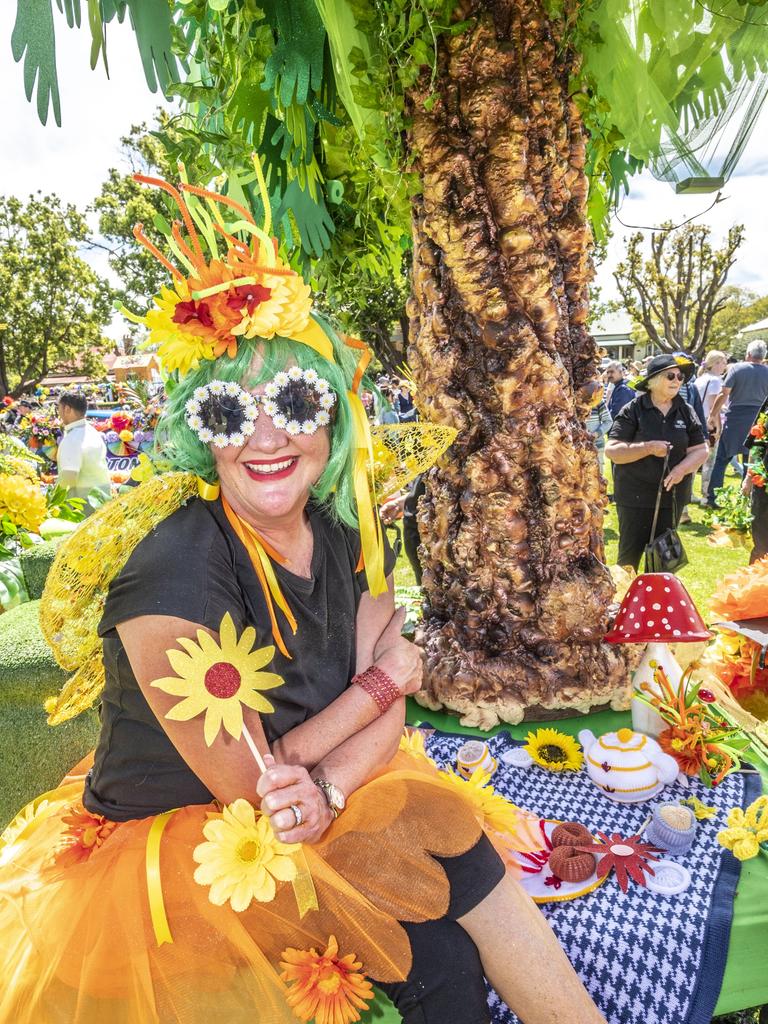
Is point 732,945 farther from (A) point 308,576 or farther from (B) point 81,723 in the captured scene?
(B) point 81,723

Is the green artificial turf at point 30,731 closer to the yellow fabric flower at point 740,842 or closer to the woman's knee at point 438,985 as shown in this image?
the woman's knee at point 438,985

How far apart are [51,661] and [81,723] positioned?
0.96 ft

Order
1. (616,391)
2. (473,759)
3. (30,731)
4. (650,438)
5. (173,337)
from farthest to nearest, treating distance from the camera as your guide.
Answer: (616,391)
(650,438)
(30,731)
(473,759)
(173,337)

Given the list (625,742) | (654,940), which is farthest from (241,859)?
(625,742)

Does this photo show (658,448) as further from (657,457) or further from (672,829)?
(672,829)

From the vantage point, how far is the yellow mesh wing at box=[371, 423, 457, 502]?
1951 millimetres

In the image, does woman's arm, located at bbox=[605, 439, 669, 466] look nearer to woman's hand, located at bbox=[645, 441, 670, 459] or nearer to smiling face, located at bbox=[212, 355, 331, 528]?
woman's hand, located at bbox=[645, 441, 670, 459]

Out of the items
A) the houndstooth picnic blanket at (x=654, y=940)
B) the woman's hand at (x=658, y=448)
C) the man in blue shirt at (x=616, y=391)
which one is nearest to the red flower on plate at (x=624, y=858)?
the houndstooth picnic blanket at (x=654, y=940)

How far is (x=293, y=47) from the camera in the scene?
2.08 metres

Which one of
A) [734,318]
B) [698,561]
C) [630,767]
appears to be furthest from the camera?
[734,318]

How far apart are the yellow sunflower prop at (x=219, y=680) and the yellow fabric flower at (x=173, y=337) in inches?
22.4

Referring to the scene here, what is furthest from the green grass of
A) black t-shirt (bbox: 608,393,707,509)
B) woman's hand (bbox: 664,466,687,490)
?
woman's hand (bbox: 664,466,687,490)

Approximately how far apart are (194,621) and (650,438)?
3584 millimetres

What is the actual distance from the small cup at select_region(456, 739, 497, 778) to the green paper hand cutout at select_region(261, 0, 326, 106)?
2.11 meters
